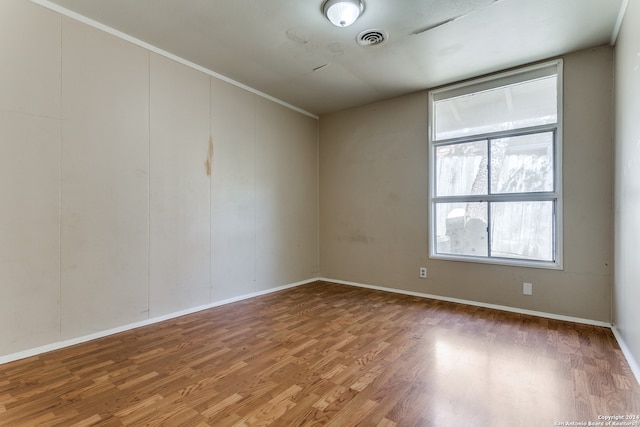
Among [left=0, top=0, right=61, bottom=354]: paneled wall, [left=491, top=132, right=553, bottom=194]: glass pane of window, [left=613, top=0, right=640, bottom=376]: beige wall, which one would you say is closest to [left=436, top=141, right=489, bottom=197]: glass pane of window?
[left=491, top=132, right=553, bottom=194]: glass pane of window

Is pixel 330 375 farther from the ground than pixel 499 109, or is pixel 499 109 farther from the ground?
pixel 499 109

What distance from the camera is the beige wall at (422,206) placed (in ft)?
10.2

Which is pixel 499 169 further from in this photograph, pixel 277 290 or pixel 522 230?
pixel 277 290

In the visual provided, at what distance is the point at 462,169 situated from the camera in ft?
13.2

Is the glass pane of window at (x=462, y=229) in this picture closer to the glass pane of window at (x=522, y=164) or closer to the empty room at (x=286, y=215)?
the empty room at (x=286, y=215)

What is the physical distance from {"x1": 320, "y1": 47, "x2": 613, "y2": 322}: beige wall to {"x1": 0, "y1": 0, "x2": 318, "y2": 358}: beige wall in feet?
4.43

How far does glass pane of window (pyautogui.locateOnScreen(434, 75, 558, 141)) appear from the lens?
11.3 ft

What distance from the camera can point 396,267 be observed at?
4.52 metres

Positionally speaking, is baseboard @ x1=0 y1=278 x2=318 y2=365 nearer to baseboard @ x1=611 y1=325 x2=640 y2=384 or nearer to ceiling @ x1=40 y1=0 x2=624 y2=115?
ceiling @ x1=40 y1=0 x2=624 y2=115

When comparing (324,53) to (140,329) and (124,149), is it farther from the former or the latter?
(140,329)

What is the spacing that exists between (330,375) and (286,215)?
2956 millimetres

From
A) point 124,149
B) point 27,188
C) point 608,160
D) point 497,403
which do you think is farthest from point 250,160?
point 608,160

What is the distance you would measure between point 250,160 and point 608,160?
13.2ft

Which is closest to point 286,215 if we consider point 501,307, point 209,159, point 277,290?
point 277,290
